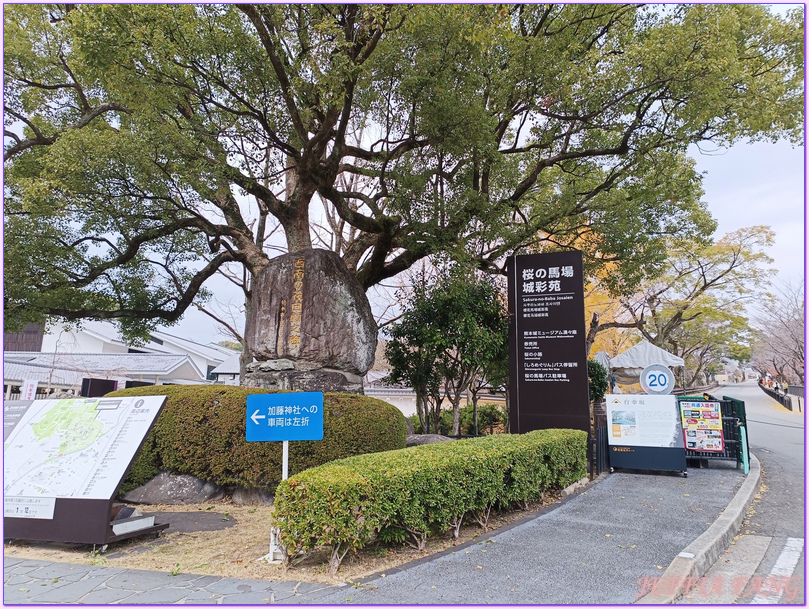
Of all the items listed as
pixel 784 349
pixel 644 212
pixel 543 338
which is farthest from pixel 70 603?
pixel 784 349

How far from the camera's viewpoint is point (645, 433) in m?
8.94

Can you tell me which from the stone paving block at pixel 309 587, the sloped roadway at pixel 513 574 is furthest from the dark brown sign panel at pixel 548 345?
the stone paving block at pixel 309 587

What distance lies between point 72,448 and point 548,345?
301 inches

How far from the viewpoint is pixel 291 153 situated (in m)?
10.2

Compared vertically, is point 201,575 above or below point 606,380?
below

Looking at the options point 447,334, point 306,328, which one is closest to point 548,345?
point 447,334

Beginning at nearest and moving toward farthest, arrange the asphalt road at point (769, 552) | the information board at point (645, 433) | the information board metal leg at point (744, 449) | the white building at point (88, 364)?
the asphalt road at point (769, 552), the information board at point (645, 433), the information board metal leg at point (744, 449), the white building at point (88, 364)

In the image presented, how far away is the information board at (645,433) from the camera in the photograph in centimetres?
870

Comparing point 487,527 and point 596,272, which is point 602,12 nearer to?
point 596,272

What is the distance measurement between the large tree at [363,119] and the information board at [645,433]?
409 centimetres

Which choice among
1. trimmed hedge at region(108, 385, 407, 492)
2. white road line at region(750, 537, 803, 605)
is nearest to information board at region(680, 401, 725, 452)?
white road line at region(750, 537, 803, 605)

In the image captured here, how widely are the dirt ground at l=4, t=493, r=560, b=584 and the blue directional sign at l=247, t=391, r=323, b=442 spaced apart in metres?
1.11

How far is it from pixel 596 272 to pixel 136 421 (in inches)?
488

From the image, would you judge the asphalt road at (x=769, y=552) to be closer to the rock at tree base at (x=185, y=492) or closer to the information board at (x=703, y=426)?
the information board at (x=703, y=426)
